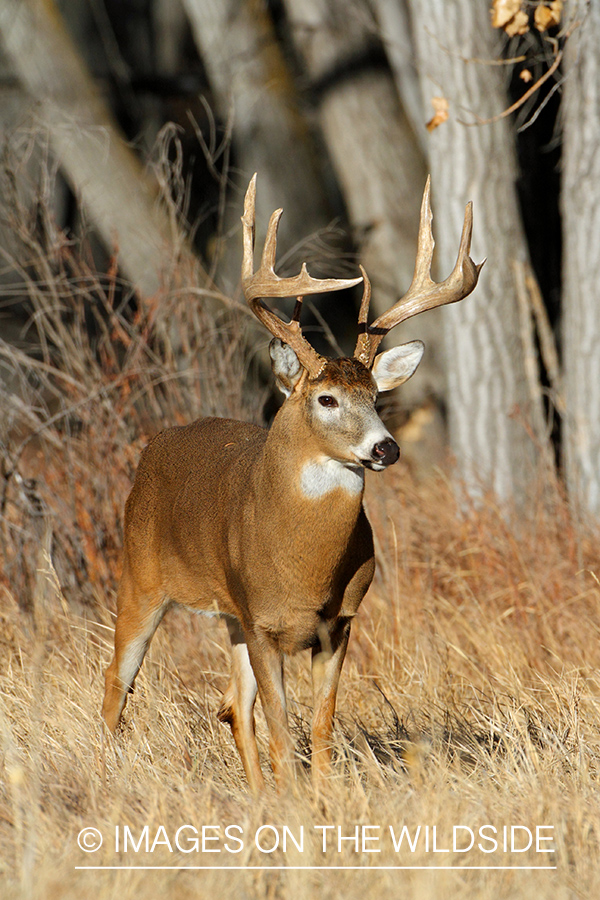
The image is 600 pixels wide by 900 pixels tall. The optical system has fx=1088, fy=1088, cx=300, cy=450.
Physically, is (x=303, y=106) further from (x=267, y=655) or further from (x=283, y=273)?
(x=267, y=655)

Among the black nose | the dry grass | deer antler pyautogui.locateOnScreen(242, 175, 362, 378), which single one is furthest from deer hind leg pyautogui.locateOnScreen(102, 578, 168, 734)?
the black nose

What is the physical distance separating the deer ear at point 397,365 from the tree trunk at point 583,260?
2.37 meters

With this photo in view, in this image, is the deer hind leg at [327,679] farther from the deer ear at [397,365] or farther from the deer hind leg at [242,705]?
the deer ear at [397,365]

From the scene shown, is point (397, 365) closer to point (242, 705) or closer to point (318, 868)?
point (242, 705)

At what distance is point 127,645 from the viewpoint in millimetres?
4184

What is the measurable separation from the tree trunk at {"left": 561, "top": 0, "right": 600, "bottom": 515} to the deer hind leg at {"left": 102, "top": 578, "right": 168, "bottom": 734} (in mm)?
2760

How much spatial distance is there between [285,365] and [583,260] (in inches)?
121

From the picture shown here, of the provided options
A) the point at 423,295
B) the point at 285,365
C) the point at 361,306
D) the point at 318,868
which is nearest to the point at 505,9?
the point at 423,295

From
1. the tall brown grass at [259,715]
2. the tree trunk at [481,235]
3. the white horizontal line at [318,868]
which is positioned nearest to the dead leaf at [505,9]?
the tree trunk at [481,235]

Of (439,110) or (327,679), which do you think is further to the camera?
(439,110)

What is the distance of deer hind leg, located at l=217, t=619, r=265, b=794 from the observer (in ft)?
12.4

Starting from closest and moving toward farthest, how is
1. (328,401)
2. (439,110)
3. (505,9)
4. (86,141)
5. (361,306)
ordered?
1. (328,401)
2. (361,306)
3. (505,9)
4. (439,110)
5. (86,141)

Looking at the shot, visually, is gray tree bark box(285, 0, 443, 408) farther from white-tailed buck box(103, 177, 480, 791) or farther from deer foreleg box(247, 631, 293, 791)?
deer foreleg box(247, 631, 293, 791)

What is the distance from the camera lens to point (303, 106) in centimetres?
1006
